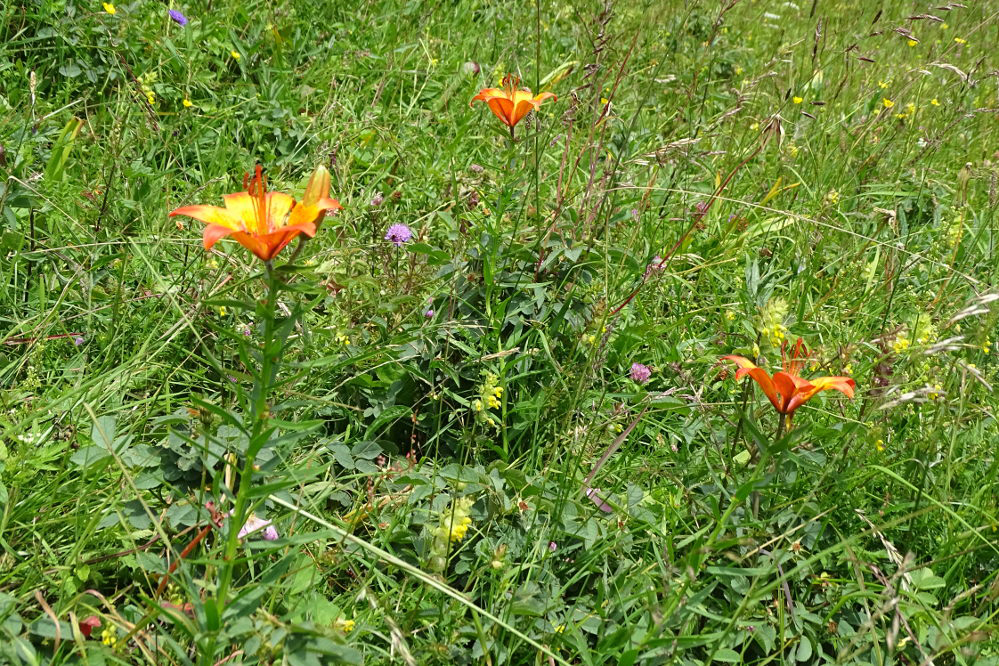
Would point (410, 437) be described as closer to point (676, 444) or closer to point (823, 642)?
point (676, 444)

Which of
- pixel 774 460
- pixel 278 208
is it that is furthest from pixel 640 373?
pixel 278 208

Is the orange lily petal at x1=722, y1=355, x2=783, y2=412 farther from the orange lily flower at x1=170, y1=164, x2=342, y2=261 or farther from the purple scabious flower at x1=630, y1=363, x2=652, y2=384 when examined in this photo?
the orange lily flower at x1=170, y1=164, x2=342, y2=261

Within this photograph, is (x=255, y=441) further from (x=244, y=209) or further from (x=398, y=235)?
(x=398, y=235)

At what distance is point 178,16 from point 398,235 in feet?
3.96

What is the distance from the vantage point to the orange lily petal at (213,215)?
117 cm

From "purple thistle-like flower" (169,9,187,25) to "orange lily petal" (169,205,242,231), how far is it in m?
1.91

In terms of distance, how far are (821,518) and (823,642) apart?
24cm

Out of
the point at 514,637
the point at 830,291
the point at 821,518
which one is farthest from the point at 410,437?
the point at 830,291

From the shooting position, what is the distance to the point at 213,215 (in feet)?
3.88

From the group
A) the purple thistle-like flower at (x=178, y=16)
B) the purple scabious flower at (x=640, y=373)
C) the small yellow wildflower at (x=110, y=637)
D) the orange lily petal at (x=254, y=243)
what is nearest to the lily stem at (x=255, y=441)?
the orange lily petal at (x=254, y=243)

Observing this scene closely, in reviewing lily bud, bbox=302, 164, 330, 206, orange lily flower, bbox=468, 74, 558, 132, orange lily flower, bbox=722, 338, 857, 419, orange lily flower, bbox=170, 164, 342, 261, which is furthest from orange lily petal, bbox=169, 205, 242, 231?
orange lily flower, bbox=468, 74, 558, 132

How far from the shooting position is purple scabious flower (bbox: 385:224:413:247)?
2.28 m

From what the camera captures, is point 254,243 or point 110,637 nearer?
point 254,243

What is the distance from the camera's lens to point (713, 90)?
11.8 ft
